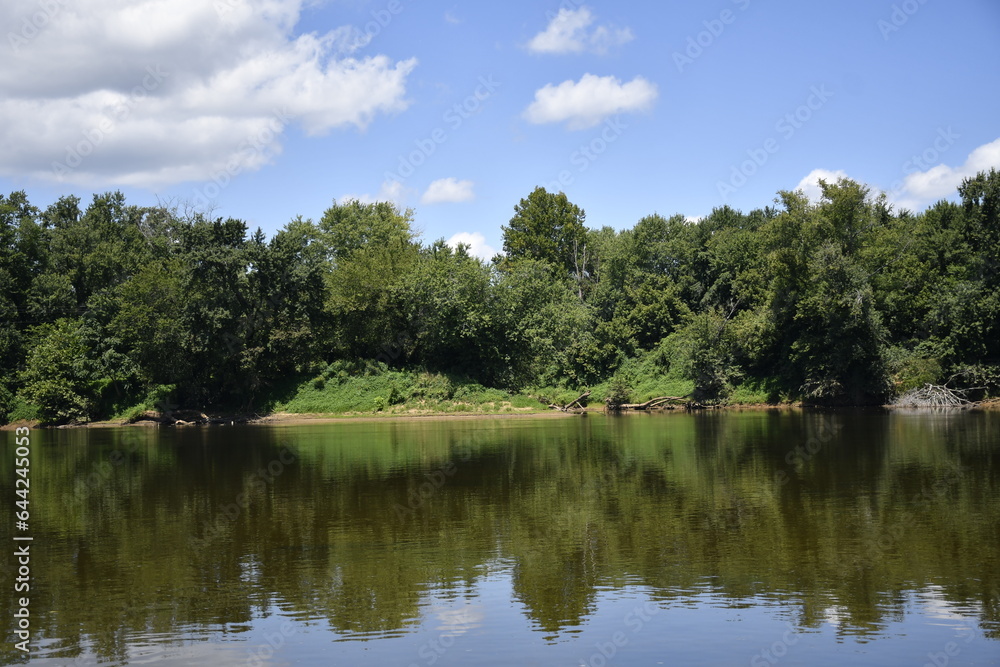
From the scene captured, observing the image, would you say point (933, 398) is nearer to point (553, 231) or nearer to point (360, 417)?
point (360, 417)

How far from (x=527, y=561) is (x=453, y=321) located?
4831 cm

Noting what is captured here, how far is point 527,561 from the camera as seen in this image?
14.9m

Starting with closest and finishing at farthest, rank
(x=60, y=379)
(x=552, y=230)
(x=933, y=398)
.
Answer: (x=933, y=398) → (x=60, y=379) → (x=552, y=230)

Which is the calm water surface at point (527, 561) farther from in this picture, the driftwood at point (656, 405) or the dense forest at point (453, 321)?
the driftwood at point (656, 405)

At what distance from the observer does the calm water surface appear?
10727 mm

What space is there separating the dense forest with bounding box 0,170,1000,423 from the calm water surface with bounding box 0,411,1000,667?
99.6ft

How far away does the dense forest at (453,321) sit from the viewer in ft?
189

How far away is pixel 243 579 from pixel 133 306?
51.6 meters

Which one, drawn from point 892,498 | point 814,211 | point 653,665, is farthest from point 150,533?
point 814,211

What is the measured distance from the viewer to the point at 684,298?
Result: 7700 cm

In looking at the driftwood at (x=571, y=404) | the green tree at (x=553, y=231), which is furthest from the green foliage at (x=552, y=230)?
the driftwood at (x=571, y=404)

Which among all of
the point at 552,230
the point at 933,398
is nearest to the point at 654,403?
the point at 933,398

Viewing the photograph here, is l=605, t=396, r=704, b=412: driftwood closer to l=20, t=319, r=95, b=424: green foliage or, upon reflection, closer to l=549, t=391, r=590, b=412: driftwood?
l=549, t=391, r=590, b=412: driftwood

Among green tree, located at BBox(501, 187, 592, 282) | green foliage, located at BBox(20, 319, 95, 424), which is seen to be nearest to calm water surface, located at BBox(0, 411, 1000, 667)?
green foliage, located at BBox(20, 319, 95, 424)
